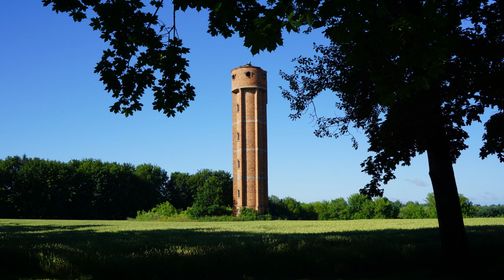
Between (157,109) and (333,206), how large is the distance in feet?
209

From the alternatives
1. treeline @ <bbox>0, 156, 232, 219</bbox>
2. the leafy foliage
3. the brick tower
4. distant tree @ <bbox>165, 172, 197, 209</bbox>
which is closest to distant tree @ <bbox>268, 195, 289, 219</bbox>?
the brick tower

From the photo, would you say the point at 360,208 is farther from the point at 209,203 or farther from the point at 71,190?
the point at 71,190

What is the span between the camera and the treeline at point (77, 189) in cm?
6962

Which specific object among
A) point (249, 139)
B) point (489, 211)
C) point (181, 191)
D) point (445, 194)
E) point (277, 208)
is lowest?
point (445, 194)

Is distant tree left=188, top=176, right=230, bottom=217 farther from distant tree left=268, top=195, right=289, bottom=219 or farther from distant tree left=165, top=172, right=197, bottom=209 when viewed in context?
distant tree left=165, top=172, right=197, bottom=209

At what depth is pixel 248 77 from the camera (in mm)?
57031

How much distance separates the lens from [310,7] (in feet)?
19.5

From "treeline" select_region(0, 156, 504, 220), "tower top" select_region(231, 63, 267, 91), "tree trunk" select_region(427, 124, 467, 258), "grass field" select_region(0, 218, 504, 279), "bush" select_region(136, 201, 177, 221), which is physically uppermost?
"tower top" select_region(231, 63, 267, 91)

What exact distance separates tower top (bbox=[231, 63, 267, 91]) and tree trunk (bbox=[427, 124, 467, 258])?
45.6 m

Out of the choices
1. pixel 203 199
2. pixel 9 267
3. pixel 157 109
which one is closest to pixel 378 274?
pixel 157 109

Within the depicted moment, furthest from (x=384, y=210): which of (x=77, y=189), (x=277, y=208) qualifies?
(x=77, y=189)

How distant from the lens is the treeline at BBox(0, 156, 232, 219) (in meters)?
69.6

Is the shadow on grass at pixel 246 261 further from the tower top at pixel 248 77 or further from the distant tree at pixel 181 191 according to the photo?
the distant tree at pixel 181 191

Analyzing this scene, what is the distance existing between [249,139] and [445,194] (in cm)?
4464
